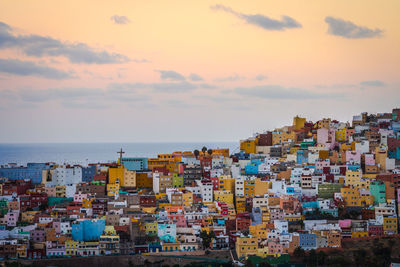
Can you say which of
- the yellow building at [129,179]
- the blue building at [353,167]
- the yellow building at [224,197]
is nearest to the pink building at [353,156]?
the blue building at [353,167]

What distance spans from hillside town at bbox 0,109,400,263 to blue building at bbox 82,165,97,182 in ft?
0.17

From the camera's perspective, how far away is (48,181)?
4181cm

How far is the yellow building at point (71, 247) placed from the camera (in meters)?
31.2

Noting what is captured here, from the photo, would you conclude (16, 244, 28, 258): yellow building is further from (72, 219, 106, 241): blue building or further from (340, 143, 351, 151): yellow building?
(340, 143, 351, 151): yellow building

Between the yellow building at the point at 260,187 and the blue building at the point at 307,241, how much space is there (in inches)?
268

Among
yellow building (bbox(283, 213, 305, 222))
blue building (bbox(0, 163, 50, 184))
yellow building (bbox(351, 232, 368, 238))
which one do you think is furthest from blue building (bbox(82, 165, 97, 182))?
yellow building (bbox(351, 232, 368, 238))

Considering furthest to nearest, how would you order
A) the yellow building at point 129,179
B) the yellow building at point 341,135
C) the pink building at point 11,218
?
1. the yellow building at point 341,135
2. the yellow building at point 129,179
3. the pink building at point 11,218

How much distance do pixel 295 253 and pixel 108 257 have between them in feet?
23.2

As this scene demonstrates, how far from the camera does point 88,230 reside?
32125mm

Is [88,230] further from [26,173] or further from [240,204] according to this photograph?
[26,173]

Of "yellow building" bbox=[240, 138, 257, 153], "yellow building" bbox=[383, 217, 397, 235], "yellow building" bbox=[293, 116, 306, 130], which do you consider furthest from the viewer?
"yellow building" bbox=[293, 116, 306, 130]

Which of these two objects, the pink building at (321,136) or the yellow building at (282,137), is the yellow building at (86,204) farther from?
the yellow building at (282,137)

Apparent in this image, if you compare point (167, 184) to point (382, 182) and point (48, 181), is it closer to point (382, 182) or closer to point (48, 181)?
point (48, 181)

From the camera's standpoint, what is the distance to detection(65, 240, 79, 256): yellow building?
3120 cm
